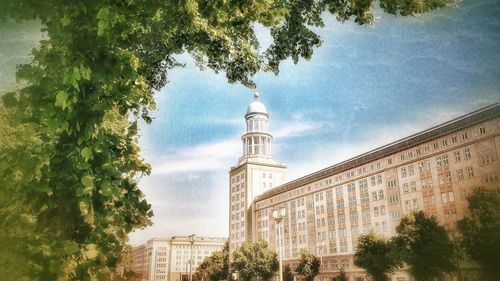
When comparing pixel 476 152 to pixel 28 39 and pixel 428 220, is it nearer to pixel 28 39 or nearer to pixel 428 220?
pixel 428 220

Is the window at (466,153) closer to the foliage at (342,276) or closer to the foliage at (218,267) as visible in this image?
the foliage at (342,276)

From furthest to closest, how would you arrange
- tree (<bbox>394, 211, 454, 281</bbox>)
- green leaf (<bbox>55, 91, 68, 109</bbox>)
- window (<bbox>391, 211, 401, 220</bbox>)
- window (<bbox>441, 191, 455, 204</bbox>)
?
window (<bbox>391, 211, 401, 220</bbox>), window (<bbox>441, 191, 455, 204</bbox>), tree (<bbox>394, 211, 454, 281</bbox>), green leaf (<bbox>55, 91, 68, 109</bbox>)

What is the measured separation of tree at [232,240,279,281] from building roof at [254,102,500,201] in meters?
17.4

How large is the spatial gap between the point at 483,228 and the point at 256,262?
43139 mm

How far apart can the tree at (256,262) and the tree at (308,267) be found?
16.7 ft

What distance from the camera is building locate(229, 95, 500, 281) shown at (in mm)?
46312

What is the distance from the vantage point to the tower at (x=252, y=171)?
105m

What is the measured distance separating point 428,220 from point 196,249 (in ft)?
466

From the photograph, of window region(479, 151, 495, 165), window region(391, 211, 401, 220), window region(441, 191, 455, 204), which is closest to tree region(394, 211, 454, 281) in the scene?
window region(479, 151, 495, 165)

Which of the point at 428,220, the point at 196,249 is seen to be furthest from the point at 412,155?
the point at 196,249

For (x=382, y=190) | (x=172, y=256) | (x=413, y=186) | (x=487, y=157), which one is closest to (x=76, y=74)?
(x=487, y=157)

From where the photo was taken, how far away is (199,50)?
904cm

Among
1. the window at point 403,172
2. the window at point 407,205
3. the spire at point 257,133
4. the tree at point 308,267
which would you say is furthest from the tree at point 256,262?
the spire at point 257,133

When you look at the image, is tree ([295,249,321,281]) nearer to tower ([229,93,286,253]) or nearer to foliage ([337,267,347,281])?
foliage ([337,267,347,281])
